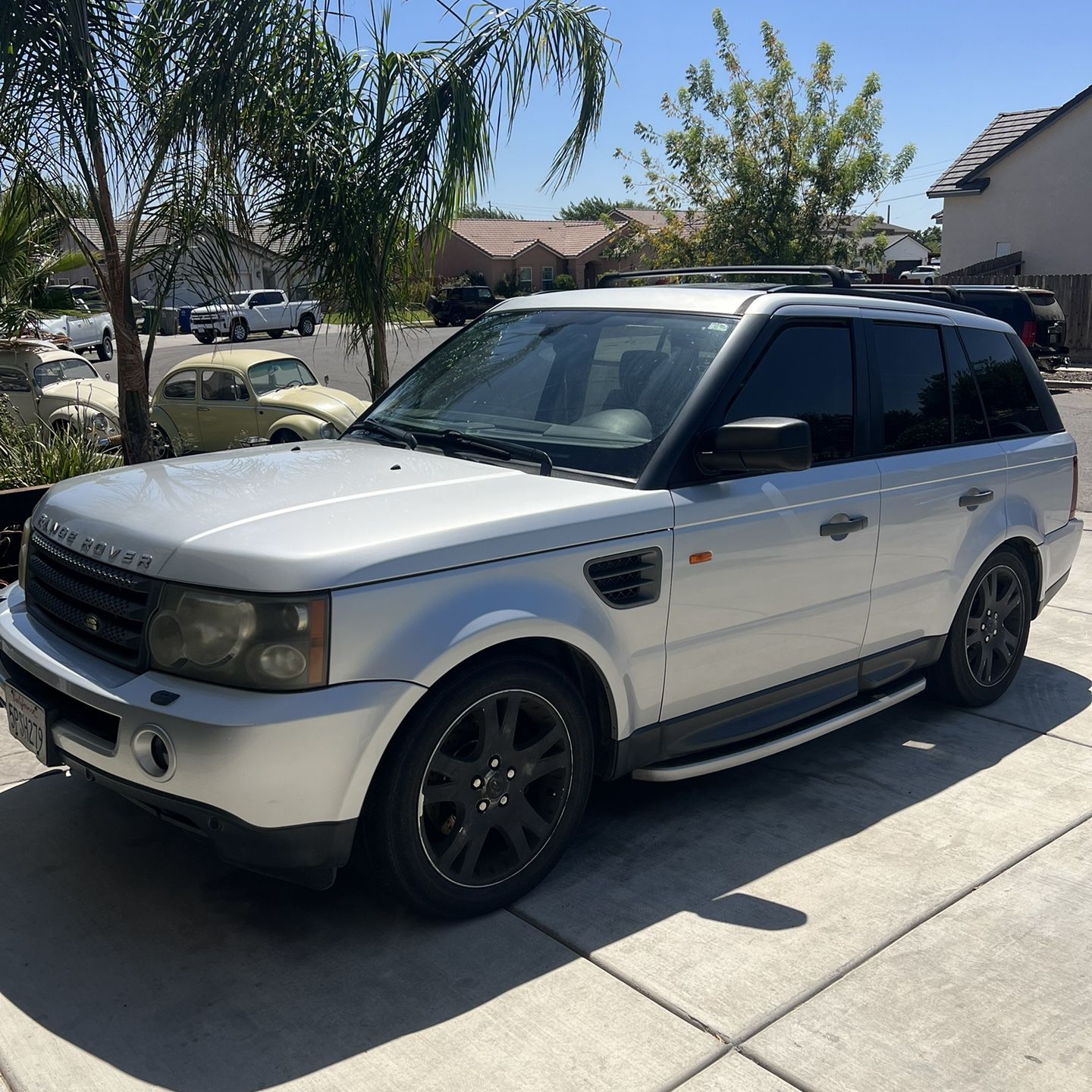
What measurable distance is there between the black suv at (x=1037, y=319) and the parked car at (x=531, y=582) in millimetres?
13039

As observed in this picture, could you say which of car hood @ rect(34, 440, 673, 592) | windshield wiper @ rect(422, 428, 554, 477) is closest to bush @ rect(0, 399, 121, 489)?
car hood @ rect(34, 440, 673, 592)

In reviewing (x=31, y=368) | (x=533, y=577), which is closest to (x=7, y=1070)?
(x=533, y=577)

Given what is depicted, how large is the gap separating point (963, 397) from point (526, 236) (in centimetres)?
6609

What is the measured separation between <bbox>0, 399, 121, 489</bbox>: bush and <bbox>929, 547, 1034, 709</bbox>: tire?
551 cm

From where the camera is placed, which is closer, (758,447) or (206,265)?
(758,447)

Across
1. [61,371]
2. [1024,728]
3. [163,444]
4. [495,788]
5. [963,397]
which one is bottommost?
[1024,728]

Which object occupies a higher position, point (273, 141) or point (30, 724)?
point (273, 141)

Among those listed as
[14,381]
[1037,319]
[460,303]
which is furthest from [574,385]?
[460,303]

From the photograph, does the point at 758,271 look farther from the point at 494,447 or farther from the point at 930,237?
the point at 930,237

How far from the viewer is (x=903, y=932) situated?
3.55 metres

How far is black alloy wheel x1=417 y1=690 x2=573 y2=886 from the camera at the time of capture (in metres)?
3.44

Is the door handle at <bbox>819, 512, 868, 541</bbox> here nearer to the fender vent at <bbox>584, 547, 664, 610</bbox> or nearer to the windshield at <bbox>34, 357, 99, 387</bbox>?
the fender vent at <bbox>584, 547, 664, 610</bbox>

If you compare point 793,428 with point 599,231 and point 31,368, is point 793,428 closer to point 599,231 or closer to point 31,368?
point 31,368

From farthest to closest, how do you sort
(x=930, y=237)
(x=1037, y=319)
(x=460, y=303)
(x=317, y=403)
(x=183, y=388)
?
(x=930, y=237)
(x=460, y=303)
(x=1037, y=319)
(x=183, y=388)
(x=317, y=403)
